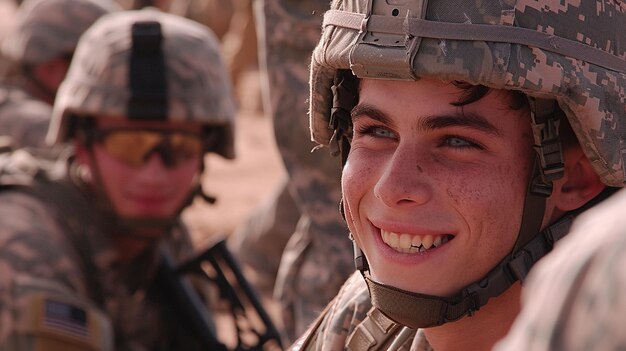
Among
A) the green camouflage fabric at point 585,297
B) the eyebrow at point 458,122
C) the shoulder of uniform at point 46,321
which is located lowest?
the shoulder of uniform at point 46,321

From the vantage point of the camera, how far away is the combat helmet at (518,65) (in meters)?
2.38

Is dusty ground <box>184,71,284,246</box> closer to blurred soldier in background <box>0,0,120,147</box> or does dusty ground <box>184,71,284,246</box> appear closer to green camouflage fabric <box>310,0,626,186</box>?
blurred soldier in background <box>0,0,120,147</box>

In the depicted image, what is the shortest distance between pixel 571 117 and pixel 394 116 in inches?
14.8

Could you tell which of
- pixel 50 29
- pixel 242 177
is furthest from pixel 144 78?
pixel 242 177

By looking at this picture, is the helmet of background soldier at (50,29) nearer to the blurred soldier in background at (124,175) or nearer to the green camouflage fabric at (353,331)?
the blurred soldier in background at (124,175)

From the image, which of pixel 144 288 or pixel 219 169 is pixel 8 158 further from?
pixel 219 169

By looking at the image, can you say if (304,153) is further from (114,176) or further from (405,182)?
(405,182)

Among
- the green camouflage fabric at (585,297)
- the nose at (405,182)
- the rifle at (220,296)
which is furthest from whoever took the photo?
the rifle at (220,296)

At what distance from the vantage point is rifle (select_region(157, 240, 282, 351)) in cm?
509

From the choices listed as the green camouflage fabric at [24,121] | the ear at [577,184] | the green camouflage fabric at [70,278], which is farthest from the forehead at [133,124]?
the ear at [577,184]

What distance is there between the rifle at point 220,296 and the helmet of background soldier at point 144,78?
0.65m

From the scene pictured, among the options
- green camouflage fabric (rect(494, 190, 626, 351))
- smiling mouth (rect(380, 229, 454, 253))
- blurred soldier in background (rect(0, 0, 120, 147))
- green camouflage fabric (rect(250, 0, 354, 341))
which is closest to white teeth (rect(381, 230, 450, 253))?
smiling mouth (rect(380, 229, 454, 253))

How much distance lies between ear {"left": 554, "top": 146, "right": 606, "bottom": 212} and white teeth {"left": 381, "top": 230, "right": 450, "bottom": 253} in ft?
1.12

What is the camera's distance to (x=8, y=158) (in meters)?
5.21
